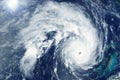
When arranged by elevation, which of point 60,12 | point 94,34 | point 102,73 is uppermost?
point 60,12

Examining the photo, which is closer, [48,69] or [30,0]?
[48,69]

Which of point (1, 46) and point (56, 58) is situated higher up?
point (1, 46)

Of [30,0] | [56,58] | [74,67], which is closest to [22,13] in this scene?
[30,0]

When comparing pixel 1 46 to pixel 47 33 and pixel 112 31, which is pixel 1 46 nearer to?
pixel 47 33

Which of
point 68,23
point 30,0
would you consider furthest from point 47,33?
point 30,0

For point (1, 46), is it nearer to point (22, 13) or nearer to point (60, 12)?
point (22, 13)

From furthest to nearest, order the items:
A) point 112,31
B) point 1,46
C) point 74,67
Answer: point 112,31, point 74,67, point 1,46

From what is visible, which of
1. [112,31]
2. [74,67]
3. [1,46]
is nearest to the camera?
[1,46]
